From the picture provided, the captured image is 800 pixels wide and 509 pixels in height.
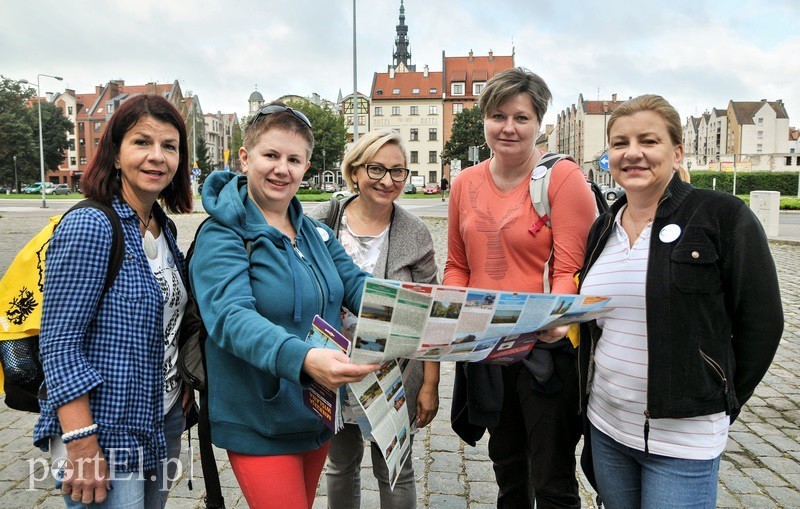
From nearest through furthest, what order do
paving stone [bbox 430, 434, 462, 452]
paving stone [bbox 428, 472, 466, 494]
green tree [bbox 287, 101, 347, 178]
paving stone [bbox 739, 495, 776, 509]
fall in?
paving stone [bbox 739, 495, 776, 509] < paving stone [bbox 428, 472, 466, 494] < paving stone [bbox 430, 434, 462, 452] < green tree [bbox 287, 101, 347, 178]

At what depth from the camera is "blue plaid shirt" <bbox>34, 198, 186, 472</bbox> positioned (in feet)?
5.89

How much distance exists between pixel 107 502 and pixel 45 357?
54cm

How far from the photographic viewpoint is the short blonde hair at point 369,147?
2.90 metres

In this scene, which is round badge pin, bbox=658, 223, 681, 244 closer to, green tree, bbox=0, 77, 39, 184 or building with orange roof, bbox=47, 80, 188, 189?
green tree, bbox=0, 77, 39, 184

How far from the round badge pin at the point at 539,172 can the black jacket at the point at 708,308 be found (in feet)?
2.35

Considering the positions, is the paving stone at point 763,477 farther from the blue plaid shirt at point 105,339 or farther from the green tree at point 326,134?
the green tree at point 326,134

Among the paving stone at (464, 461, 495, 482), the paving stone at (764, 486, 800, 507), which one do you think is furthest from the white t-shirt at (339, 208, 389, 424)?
the paving stone at (764, 486, 800, 507)

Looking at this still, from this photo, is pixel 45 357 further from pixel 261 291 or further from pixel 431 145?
pixel 431 145

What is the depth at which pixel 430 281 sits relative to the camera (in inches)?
117

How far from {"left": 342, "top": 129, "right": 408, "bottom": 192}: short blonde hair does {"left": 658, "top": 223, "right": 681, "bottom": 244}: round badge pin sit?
4.34 ft

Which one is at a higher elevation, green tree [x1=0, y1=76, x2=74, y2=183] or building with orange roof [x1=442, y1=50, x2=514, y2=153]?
building with orange roof [x1=442, y1=50, x2=514, y2=153]

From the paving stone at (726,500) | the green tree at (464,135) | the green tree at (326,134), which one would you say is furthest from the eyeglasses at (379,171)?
the green tree at (464,135)

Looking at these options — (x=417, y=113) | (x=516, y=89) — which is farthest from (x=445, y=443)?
→ (x=417, y=113)

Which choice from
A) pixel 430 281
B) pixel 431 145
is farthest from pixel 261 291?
pixel 431 145
